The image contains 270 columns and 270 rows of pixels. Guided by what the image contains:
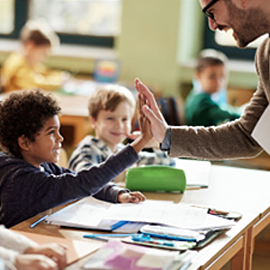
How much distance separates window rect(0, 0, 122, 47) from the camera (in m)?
5.55

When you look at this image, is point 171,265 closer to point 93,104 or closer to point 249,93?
point 93,104

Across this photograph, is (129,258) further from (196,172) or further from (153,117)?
(196,172)

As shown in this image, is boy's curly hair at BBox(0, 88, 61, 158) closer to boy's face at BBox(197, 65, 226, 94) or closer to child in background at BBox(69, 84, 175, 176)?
child in background at BBox(69, 84, 175, 176)

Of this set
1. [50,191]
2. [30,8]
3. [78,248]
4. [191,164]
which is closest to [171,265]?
[78,248]

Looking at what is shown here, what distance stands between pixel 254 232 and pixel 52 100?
0.79 metres

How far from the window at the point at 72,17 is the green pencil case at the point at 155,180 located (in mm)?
3851

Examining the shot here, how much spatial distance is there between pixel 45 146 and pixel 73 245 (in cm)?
Answer: 46

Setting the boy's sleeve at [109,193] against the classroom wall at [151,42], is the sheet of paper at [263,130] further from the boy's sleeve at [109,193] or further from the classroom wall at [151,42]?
the classroom wall at [151,42]

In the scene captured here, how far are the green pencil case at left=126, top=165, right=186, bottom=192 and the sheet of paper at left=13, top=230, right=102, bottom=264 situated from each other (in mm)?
560

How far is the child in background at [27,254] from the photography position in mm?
1069

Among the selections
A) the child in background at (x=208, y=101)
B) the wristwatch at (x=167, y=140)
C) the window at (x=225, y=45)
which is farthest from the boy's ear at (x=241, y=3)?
the window at (x=225, y=45)

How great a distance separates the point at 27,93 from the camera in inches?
65.5

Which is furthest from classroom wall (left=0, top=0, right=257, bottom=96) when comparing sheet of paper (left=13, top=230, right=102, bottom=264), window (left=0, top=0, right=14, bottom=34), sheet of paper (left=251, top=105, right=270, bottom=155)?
sheet of paper (left=13, top=230, right=102, bottom=264)

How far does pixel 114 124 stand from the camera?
214 centimetres
